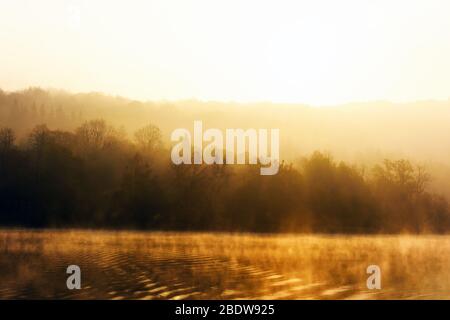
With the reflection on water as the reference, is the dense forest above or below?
above

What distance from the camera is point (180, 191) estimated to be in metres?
67.2

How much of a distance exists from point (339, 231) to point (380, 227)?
474cm

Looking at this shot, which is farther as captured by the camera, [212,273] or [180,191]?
[180,191]

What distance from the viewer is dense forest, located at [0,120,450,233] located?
65.1 meters

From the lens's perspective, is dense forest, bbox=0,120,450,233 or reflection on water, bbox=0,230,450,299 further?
dense forest, bbox=0,120,450,233

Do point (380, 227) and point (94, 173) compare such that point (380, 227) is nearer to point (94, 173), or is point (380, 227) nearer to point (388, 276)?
point (94, 173)

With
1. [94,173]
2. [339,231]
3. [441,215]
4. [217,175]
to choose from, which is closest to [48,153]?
[94,173]

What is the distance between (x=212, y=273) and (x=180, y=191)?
40.7 m

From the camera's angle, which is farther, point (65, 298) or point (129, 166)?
point (129, 166)

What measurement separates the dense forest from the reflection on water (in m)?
25.1

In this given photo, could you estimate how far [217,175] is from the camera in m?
68.5

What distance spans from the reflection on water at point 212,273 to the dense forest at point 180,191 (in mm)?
25097

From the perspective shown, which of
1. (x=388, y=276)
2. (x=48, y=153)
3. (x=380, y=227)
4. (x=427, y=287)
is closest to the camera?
(x=427, y=287)
